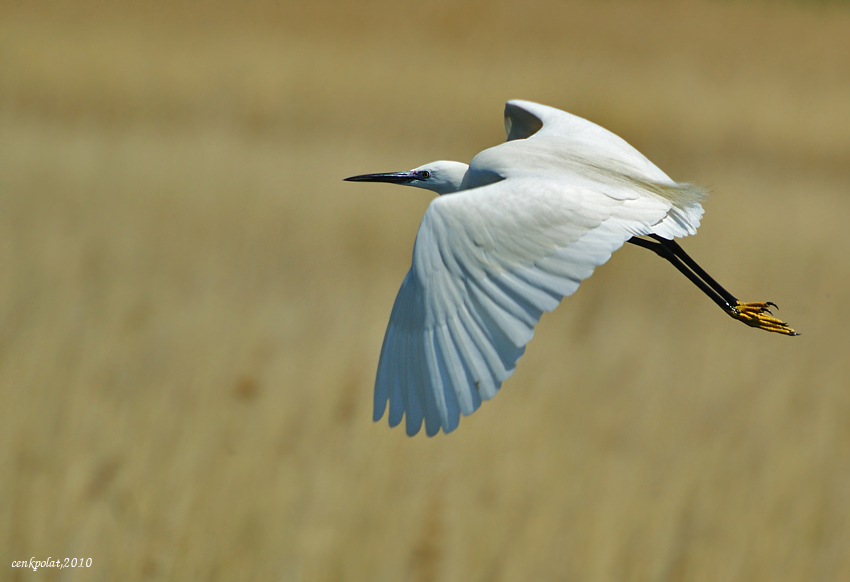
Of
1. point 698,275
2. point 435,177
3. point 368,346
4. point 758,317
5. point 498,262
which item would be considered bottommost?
point 368,346

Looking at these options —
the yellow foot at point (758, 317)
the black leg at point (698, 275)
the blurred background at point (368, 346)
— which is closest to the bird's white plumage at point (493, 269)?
the black leg at point (698, 275)

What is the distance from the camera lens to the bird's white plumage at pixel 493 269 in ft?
5.11

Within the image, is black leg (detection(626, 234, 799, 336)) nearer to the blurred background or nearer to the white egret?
the white egret

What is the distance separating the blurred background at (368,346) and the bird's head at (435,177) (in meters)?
0.87

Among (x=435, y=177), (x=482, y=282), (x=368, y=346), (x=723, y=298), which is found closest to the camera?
(x=482, y=282)

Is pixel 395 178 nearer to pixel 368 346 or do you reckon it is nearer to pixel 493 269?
pixel 493 269

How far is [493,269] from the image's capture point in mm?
1703

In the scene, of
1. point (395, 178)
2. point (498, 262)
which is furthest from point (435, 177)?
point (498, 262)

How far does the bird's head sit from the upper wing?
673mm

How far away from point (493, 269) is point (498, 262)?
0.02 metres

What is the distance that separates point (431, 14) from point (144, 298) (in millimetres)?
5313

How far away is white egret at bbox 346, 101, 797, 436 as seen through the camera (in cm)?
156

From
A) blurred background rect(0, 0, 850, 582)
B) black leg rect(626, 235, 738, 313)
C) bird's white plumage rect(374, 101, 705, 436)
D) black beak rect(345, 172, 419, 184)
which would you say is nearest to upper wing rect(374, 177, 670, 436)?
bird's white plumage rect(374, 101, 705, 436)

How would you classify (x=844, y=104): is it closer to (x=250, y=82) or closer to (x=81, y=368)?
(x=250, y=82)
